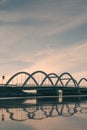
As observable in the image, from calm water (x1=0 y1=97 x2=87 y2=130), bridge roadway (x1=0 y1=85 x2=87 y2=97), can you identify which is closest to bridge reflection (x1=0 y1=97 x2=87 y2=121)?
calm water (x1=0 y1=97 x2=87 y2=130)

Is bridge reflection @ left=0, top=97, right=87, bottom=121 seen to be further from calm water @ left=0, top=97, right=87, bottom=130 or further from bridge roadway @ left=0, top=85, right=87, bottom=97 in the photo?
bridge roadway @ left=0, top=85, right=87, bottom=97

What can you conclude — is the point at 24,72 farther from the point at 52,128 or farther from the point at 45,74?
the point at 52,128

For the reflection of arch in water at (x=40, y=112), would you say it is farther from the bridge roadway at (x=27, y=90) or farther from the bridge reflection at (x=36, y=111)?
the bridge roadway at (x=27, y=90)

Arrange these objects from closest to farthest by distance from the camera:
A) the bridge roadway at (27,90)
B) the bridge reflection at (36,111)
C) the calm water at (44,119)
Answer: the calm water at (44,119), the bridge reflection at (36,111), the bridge roadway at (27,90)

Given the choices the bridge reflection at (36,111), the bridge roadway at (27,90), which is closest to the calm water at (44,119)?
the bridge reflection at (36,111)

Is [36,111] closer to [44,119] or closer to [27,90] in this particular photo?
[44,119]

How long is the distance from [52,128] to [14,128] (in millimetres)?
3379

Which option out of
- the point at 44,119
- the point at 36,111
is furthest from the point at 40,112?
the point at 44,119

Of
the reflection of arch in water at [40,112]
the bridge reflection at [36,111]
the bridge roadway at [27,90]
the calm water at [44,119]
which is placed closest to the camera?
the calm water at [44,119]

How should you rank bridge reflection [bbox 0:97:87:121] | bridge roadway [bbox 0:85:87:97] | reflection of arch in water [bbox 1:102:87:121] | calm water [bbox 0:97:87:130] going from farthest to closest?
bridge roadway [bbox 0:85:87:97] → bridge reflection [bbox 0:97:87:121] → reflection of arch in water [bbox 1:102:87:121] → calm water [bbox 0:97:87:130]

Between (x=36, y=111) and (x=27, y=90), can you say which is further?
(x=27, y=90)

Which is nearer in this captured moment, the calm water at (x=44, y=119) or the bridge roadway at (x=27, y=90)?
the calm water at (x=44, y=119)

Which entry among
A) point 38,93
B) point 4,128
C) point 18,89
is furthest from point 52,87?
point 4,128

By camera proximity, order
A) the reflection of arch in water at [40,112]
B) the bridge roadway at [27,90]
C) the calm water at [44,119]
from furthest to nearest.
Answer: the bridge roadway at [27,90], the reflection of arch in water at [40,112], the calm water at [44,119]
